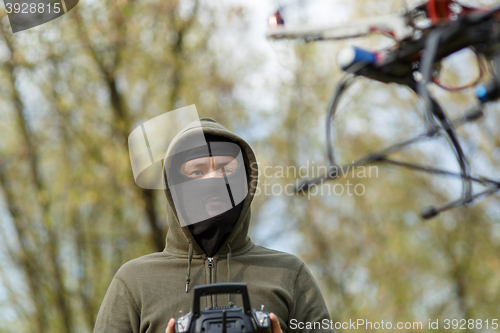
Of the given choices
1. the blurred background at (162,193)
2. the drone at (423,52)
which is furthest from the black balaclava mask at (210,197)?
the blurred background at (162,193)

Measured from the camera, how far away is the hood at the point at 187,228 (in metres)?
2.62

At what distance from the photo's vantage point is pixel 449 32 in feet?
5.47

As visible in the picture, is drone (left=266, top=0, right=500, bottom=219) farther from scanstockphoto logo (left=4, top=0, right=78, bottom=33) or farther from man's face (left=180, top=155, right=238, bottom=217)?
scanstockphoto logo (left=4, top=0, right=78, bottom=33)

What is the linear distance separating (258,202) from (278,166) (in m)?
1.32

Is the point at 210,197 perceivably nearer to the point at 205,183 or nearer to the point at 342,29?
the point at 205,183

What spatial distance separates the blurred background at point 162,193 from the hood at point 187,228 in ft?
16.9

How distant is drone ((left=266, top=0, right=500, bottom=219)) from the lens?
1.63 m

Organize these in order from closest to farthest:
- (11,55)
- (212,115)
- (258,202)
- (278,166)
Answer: (11,55) → (212,115) → (258,202) → (278,166)

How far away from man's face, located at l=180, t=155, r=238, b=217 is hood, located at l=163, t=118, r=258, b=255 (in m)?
0.12

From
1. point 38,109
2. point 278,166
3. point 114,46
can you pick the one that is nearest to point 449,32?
point 114,46

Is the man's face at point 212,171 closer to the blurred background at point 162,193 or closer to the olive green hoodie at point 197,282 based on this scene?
the olive green hoodie at point 197,282

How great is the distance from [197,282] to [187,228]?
287 mm

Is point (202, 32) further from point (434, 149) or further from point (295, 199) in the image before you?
point (434, 149)

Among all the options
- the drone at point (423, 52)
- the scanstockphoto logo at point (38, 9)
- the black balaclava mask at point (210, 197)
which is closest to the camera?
the drone at point (423, 52)
